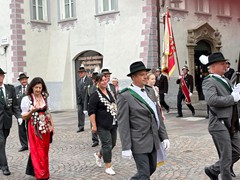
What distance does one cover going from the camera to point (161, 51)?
17109 mm

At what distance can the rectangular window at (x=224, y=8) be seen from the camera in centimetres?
2036

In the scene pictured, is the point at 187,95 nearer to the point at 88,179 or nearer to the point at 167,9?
the point at 167,9

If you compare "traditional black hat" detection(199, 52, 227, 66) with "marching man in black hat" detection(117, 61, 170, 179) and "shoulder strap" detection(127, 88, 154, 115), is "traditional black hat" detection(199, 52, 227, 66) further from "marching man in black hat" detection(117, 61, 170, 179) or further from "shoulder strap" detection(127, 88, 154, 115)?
"shoulder strap" detection(127, 88, 154, 115)

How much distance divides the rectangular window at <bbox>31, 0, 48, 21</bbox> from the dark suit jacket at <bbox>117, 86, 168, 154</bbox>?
1696 cm

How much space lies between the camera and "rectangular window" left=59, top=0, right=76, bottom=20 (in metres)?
20.2

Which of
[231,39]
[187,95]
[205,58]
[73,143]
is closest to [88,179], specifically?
[205,58]

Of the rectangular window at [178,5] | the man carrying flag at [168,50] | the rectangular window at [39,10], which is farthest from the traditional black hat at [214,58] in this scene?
the rectangular window at [39,10]

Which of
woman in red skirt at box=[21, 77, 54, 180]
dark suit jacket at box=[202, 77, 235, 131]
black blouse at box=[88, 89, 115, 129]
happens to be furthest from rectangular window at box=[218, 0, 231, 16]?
dark suit jacket at box=[202, 77, 235, 131]

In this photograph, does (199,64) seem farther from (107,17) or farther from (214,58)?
(214,58)

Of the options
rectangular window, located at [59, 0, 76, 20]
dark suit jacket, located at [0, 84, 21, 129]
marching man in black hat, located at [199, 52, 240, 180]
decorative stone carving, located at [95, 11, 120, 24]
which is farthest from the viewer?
rectangular window, located at [59, 0, 76, 20]

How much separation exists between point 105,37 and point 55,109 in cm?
488

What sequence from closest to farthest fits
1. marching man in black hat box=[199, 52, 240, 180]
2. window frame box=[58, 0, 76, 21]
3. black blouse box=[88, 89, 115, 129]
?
marching man in black hat box=[199, 52, 240, 180] < black blouse box=[88, 89, 115, 129] < window frame box=[58, 0, 76, 21]

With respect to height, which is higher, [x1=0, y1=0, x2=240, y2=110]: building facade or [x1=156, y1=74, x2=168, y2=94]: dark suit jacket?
[x1=0, y1=0, x2=240, y2=110]: building facade

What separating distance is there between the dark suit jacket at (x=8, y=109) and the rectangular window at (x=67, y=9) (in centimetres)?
1295
